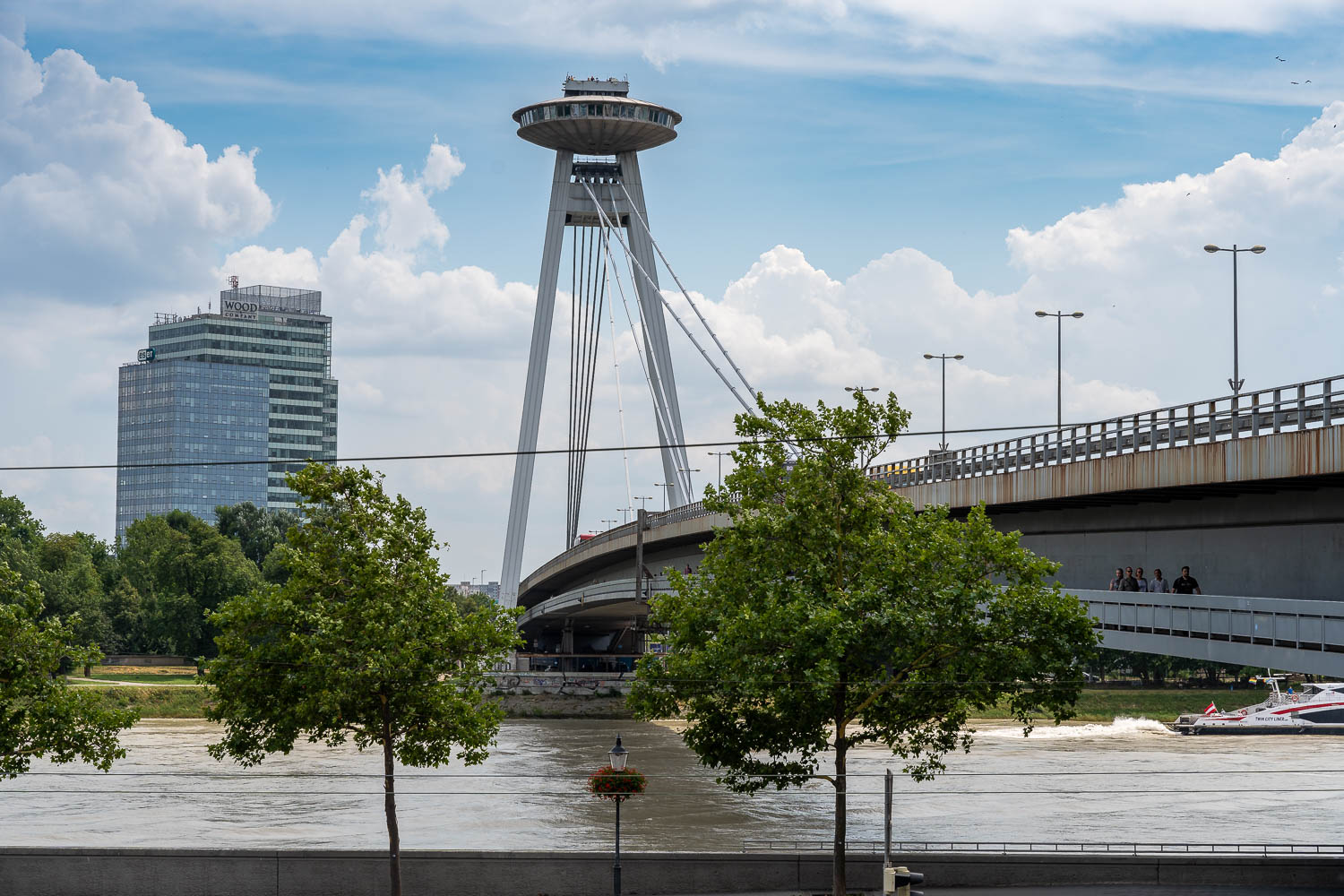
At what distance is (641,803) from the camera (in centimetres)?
4238

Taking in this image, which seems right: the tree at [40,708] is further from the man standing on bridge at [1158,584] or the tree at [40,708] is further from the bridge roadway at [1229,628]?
the man standing on bridge at [1158,584]

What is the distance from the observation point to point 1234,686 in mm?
92875

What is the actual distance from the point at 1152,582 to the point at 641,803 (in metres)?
18.3

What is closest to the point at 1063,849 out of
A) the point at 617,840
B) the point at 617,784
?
the point at 617,784

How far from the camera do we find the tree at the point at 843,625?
2419 cm

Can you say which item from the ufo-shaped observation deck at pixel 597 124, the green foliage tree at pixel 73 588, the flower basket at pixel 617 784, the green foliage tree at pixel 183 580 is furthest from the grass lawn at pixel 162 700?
the flower basket at pixel 617 784

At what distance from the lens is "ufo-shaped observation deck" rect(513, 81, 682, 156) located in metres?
75.5

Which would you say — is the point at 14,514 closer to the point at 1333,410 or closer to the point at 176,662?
the point at 176,662

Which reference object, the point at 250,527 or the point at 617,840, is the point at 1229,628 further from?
the point at 250,527

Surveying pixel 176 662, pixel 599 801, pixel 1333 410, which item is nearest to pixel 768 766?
pixel 1333 410

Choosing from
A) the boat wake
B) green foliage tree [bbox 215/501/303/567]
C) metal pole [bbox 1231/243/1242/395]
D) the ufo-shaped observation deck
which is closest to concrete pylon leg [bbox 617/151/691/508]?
the ufo-shaped observation deck

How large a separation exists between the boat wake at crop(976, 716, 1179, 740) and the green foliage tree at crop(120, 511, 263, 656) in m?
53.7

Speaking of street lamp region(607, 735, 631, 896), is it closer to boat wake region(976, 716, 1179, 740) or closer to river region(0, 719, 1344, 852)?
river region(0, 719, 1344, 852)

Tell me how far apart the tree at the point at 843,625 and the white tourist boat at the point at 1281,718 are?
54.3 metres
